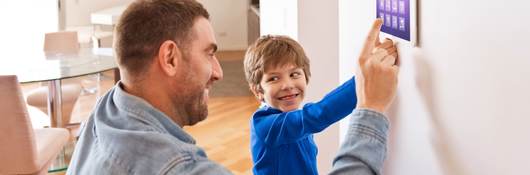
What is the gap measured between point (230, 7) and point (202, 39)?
8.48 meters

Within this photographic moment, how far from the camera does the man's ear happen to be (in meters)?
1.04

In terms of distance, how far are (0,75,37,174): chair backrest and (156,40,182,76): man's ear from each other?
2098 mm

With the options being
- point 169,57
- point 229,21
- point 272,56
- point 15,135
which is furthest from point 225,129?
point 229,21

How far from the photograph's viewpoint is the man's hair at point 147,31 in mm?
1045

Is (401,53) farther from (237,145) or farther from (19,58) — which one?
(19,58)

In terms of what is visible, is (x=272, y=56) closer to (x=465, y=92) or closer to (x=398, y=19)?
(x=398, y=19)

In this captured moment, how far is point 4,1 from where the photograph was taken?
7.15 meters

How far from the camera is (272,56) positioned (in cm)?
166

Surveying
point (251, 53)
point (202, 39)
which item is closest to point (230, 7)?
point (251, 53)

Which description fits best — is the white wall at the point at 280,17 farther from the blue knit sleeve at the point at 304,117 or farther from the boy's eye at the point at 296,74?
the blue knit sleeve at the point at 304,117

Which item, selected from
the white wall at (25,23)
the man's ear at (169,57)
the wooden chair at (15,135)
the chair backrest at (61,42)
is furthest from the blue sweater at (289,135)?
the white wall at (25,23)

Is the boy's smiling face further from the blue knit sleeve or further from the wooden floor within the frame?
the wooden floor

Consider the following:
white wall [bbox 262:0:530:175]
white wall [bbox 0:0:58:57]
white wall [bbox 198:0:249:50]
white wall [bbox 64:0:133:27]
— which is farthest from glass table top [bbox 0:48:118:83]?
white wall [bbox 198:0:249:50]

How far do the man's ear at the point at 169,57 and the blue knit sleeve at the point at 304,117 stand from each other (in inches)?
17.7
